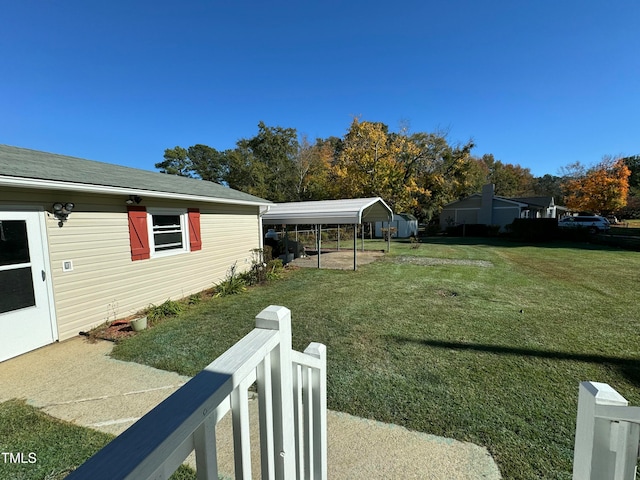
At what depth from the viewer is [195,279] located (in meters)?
7.89

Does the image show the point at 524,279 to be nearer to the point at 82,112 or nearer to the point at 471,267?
the point at 471,267

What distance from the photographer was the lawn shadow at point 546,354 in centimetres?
366

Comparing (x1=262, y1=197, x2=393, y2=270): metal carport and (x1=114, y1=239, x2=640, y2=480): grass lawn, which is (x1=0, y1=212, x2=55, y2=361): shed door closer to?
(x1=114, y1=239, x2=640, y2=480): grass lawn

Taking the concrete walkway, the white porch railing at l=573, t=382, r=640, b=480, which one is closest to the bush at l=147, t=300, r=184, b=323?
the concrete walkway

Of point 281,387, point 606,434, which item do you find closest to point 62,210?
point 281,387

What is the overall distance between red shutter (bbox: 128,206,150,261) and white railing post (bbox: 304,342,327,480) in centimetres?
598

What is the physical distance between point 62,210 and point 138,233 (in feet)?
4.86

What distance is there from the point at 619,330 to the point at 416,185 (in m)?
21.1

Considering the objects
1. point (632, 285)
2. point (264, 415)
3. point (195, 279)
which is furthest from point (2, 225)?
point (632, 285)

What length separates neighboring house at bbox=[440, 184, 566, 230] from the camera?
25.7 metres

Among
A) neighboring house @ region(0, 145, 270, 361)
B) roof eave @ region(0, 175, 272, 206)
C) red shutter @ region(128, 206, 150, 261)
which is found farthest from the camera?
red shutter @ region(128, 206, 150, 261)

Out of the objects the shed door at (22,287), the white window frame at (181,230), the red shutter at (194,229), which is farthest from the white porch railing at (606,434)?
the red shutter at (194,229)

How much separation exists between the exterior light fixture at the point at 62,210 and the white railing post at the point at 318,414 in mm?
5474

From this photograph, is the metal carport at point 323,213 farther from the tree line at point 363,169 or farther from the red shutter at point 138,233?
the tree line at point 363,169
